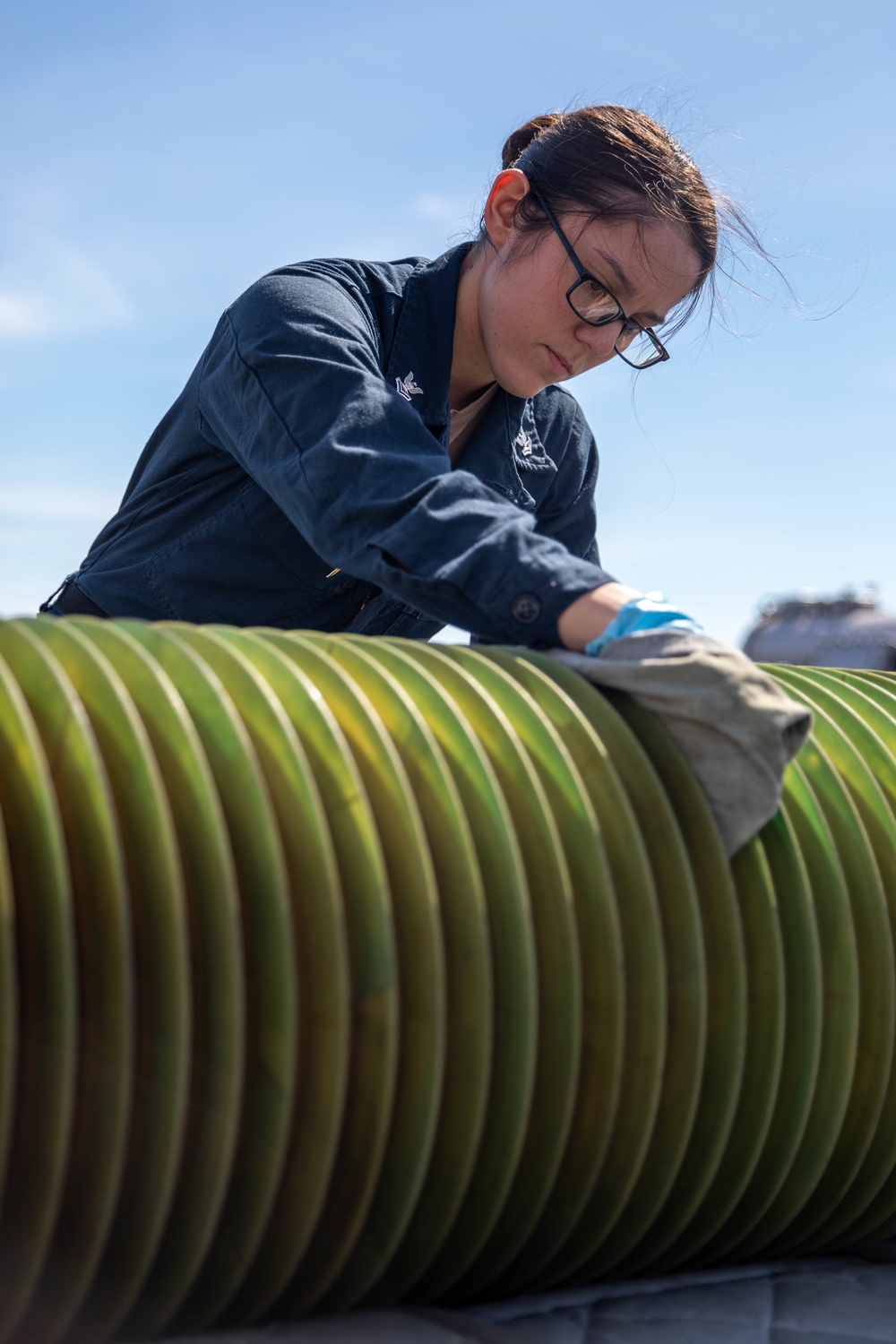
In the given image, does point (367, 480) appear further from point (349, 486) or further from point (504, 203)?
point (504, 203)

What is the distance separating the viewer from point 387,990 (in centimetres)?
102

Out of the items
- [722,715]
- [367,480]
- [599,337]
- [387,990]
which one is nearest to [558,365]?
[599,337]

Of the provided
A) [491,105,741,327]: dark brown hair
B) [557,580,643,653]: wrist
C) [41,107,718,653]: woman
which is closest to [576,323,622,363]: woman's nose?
[41,107,718,653]: woman

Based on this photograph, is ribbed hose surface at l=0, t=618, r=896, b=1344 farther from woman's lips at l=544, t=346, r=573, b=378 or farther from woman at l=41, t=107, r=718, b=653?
woman's lips at l=544, t=346, r=573, b=378

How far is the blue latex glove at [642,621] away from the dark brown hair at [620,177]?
81 centimetres

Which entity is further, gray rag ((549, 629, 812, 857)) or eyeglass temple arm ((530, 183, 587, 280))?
eyeglass temple arm ((530, 183, 587, 280))

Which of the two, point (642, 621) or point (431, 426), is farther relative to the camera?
point (431, 426)

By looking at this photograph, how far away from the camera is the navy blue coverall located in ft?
4.53

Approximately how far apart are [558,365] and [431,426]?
9.2 inches

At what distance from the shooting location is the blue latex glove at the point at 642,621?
4.26 ft

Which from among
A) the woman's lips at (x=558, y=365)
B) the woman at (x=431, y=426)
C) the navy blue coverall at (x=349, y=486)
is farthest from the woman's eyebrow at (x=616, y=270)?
the navy blue coverall at (x=349, y=486)

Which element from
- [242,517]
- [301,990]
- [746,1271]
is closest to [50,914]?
[301,990]

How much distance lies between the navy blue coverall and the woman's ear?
11 cm

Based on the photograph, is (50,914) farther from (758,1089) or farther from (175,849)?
(758,1089)
